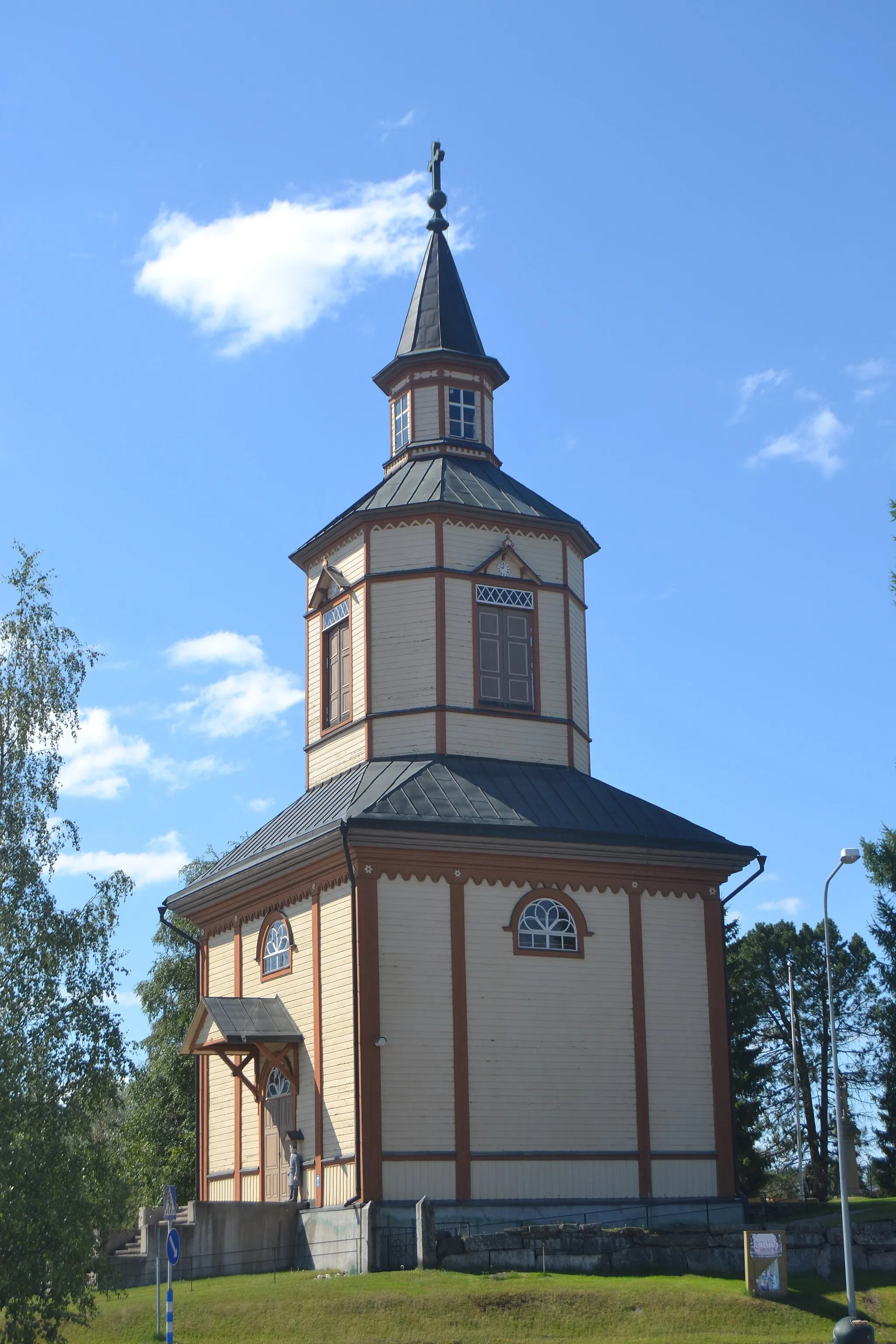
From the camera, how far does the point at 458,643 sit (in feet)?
97.7

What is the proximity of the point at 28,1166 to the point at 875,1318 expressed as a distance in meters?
11.3

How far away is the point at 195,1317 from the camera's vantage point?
21562mm

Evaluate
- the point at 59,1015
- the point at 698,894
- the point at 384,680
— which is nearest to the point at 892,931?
the point at 698,894

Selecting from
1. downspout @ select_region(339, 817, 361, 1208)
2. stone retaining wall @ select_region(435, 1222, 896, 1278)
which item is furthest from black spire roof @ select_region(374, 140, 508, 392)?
stone retaining wall @ select_region(435, 1222, 896, 1278)

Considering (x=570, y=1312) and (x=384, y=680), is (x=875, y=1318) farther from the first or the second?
(x=384, y=680)

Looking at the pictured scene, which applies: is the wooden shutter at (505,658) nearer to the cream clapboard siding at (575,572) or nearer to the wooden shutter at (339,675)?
the cream clapboard siding at (575,572)

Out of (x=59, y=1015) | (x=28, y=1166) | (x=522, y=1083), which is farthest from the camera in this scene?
(x=522, y=1083)

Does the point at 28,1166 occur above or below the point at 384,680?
below

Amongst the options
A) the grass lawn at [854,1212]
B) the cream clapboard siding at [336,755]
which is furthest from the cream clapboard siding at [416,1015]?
the grass lawn at [854,1212]

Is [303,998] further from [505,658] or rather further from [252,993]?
[505,658]

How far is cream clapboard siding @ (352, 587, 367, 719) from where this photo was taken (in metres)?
30.0

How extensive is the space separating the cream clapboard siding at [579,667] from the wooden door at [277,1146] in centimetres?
886

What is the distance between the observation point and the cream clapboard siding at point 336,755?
29953 mm

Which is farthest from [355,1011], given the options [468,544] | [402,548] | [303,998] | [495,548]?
[495,548]
